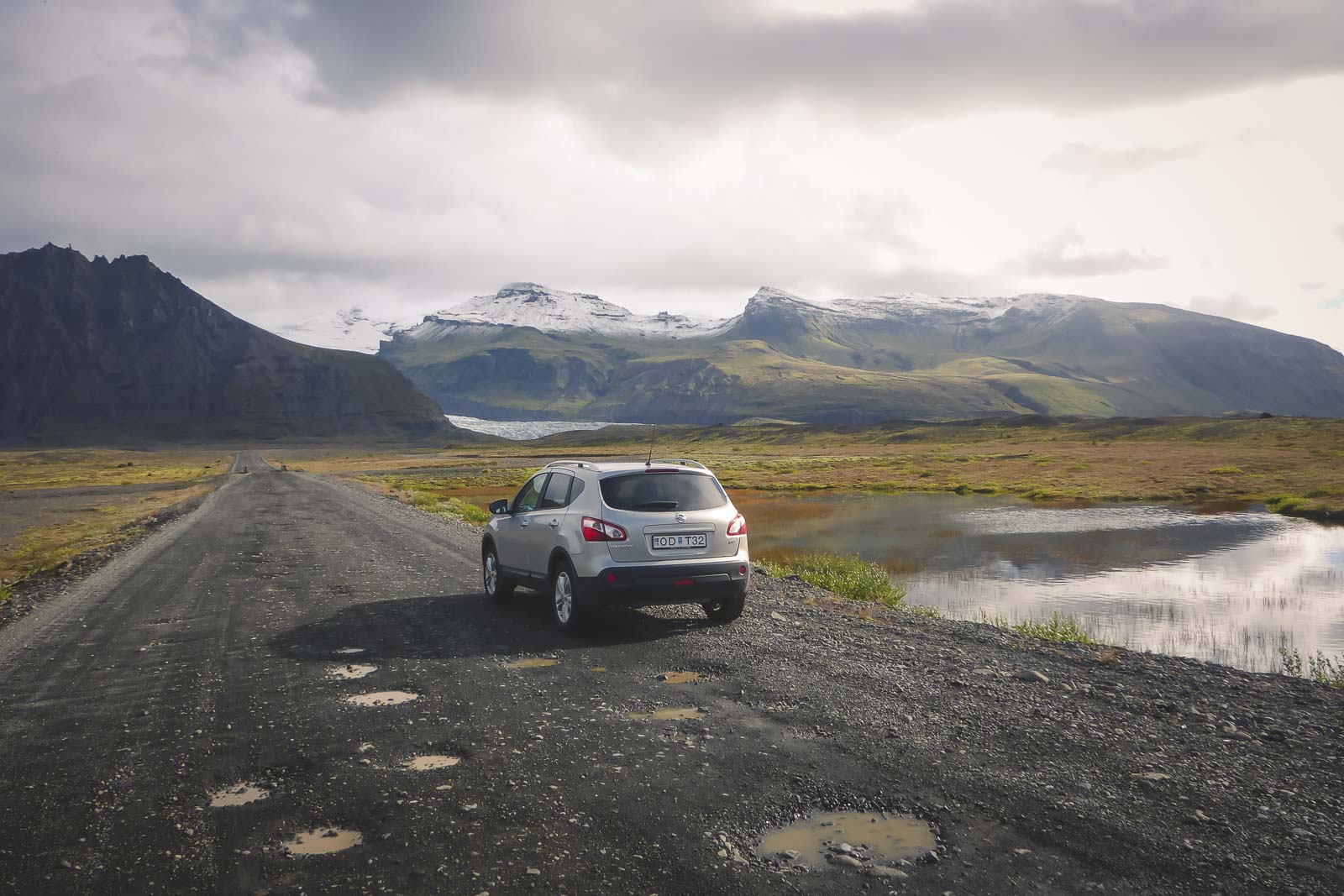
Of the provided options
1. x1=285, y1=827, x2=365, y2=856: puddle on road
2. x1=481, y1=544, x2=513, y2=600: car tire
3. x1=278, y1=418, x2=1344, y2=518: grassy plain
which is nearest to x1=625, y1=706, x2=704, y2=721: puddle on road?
x1=285, y1=827, x2=365, y2=856: puddle on road

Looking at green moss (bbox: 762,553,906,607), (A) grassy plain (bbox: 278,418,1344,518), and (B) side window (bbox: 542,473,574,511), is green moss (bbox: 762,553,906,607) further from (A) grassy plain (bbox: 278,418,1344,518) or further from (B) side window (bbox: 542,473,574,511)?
(A) grassy plain (bbox: 278,418,1344,518)

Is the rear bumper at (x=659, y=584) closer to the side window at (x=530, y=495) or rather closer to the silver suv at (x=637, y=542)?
the silver suv at (x=637, y=542)

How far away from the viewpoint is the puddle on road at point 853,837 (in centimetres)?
471

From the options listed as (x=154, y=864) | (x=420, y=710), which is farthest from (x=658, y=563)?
(x=154, y=864)

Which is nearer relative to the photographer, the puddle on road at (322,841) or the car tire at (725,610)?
the puddle on road at (322,841)

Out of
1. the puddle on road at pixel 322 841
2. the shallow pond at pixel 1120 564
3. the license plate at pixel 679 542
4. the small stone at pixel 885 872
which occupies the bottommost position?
the shallow pond at pixel 1120 564

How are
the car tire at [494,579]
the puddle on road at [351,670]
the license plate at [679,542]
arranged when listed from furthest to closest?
1. the car tire at [494,579]
2. the license plate at [679,542]
3. the puddle on road at [351,670]

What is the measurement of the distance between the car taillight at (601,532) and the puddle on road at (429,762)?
422cm

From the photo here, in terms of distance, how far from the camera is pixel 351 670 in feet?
28.6

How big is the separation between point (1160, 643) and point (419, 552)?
50.3 ft

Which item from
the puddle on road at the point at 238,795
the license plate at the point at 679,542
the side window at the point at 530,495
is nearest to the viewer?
the puddle on road at the point at 238,795

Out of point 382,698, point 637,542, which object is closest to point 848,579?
point 637,542

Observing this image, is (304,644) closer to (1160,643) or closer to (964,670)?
(964,670)

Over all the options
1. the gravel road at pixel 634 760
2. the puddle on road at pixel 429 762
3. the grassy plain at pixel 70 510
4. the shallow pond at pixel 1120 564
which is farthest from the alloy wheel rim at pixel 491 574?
the grassy plain at pixel 70 510
